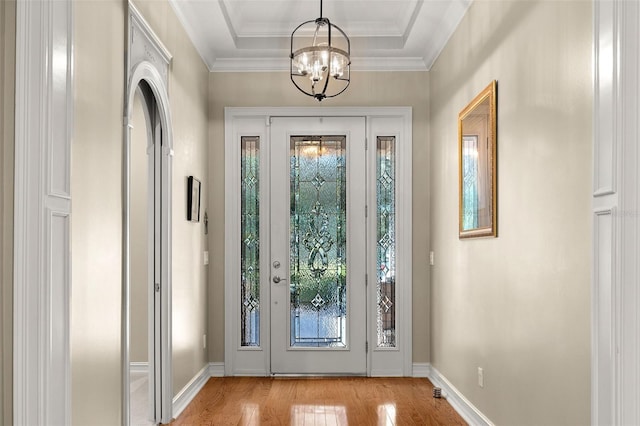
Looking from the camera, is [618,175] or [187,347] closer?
[618,175]

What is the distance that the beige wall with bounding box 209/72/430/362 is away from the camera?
16.5 ft

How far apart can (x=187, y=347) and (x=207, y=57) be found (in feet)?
7.65

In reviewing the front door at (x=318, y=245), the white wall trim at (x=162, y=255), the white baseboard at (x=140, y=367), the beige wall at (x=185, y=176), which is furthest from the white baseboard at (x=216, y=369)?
the white wall trim at (x=162, y=255)

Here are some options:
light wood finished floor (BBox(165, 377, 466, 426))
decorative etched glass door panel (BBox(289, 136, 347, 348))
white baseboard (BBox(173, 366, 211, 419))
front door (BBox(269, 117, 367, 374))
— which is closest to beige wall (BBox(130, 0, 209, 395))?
white baseboard (BBox(173, 366, 211, 419))

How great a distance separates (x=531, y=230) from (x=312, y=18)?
8.53ft

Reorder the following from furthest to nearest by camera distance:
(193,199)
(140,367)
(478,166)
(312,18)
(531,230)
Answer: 1. (140,367)
2. (312,18)
3. (193,199)
4. (478,166)
5. (531,230)

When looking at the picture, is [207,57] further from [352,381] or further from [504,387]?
[504,387]

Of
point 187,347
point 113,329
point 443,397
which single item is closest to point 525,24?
point 113,329

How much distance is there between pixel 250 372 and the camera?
504 centimetres

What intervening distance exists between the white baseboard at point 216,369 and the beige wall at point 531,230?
1997mm

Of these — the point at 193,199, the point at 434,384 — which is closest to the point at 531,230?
the point at 434,384

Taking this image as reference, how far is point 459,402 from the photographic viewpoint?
13.1 ft

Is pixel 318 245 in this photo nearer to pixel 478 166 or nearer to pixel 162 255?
pixel 162 255

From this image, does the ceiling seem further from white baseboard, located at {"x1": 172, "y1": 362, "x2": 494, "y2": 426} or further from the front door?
white baseboard, located at {"x1": 172, "y1": 362, "x2": 494, "y2": 426}
